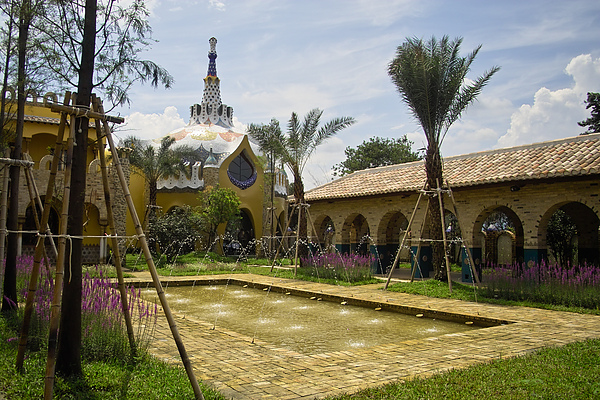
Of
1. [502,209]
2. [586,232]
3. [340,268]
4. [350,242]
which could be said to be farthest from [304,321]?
[502,209]

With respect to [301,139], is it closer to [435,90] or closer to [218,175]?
[435,90]

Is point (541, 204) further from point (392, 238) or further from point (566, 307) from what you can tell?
point (392, 238)

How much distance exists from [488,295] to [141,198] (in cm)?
2438

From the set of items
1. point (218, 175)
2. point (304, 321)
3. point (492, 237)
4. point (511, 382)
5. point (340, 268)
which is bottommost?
point (304, 321)

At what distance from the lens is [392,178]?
19.8 metres

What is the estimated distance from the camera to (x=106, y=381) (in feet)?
15.2

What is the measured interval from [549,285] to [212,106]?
28.8 m

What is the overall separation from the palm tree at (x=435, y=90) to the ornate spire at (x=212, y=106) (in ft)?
74.7

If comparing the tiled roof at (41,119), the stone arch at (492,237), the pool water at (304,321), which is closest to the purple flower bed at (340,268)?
the pool water at (304,321)

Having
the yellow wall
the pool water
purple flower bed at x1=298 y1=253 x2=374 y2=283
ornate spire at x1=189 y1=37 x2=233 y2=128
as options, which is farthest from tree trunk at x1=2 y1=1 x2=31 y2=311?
ornate spire at x1=189 y1=37 x2=233 y2=128

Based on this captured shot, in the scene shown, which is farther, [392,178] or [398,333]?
[392,178]

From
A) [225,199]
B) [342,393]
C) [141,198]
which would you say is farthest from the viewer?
[141,198]

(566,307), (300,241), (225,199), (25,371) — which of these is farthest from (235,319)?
(225,199)

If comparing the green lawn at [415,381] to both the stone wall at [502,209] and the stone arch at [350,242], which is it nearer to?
the stone wall at [502,209]
